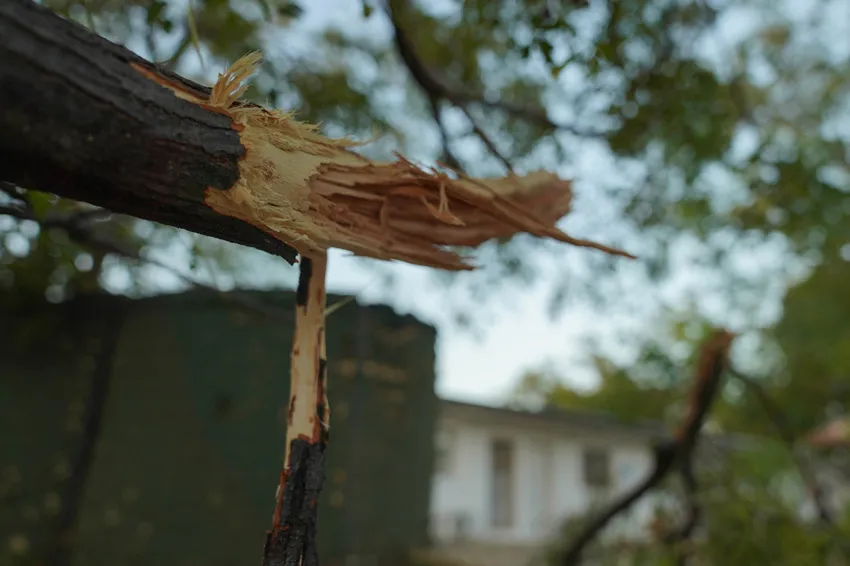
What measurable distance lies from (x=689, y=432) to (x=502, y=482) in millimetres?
9909

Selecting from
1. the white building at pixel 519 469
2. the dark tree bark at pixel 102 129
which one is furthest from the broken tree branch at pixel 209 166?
the white building at pixel 519 469

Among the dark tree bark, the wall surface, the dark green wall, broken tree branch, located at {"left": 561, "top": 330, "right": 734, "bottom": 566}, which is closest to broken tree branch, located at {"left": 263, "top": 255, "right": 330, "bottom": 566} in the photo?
the dark tree bark

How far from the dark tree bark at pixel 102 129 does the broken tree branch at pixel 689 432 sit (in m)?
4.04

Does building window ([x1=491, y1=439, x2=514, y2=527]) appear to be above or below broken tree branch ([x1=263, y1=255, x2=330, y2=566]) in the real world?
above

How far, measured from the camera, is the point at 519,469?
1440 cm

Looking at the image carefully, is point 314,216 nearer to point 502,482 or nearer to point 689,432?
point 689,432

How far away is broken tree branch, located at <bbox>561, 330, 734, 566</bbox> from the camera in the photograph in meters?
4.68

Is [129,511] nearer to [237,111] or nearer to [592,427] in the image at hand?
[237,111]

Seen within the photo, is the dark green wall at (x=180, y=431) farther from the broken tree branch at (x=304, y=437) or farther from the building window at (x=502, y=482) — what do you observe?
the building window at (x=502, y=482)

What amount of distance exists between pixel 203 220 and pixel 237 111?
0.22 meters

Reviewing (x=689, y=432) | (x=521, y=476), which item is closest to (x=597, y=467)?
(x=521, y=476)

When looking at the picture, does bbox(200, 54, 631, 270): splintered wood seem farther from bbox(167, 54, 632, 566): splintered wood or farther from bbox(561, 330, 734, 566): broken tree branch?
bbox(561, 330, 734, 566): broken tree branch

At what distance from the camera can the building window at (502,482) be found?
14102 mm

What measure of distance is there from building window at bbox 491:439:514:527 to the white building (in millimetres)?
19
